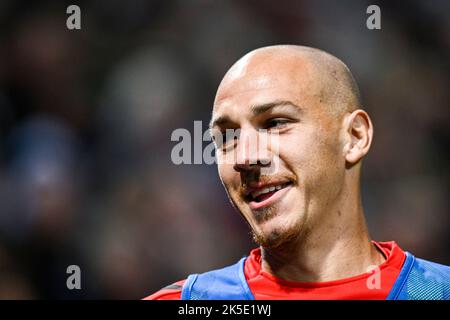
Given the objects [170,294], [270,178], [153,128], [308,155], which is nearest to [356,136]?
[308,155]

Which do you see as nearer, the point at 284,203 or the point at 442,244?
the point at 284,203

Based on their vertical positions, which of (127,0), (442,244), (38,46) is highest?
(127,0)

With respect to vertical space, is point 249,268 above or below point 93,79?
below

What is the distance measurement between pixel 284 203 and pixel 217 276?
51 centimetres

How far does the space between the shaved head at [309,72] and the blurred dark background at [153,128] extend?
1815mm

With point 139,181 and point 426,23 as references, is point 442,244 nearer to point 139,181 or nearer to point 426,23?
point 426,23

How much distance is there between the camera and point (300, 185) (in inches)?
102

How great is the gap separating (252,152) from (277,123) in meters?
0.16

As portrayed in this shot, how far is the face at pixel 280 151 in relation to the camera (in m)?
2.60

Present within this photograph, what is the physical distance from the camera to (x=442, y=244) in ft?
14.8

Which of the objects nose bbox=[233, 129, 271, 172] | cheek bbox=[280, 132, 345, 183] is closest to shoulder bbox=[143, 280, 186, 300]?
nose bbox=[233, 129, 271, 172]

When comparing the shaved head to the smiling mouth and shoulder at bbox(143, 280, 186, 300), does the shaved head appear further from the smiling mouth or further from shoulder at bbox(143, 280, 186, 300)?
shoulder at bbox(143, 280, 186, 300)

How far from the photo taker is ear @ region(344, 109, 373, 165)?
108 inches
